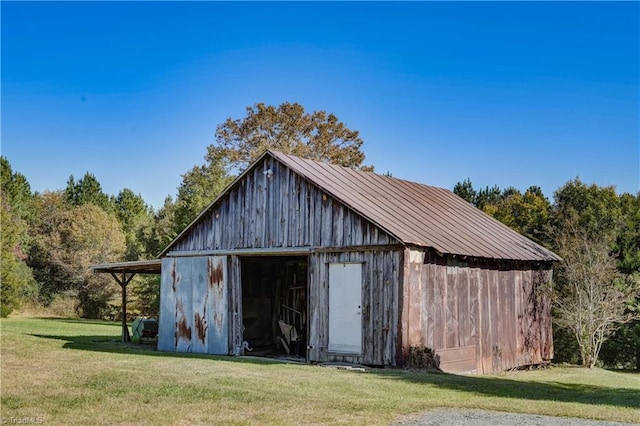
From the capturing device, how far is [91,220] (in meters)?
51.5

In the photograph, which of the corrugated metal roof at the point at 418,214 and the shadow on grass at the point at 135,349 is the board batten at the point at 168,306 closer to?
the shadow on grass at the point at 135,349

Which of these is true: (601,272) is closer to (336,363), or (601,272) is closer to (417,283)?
(417,283)

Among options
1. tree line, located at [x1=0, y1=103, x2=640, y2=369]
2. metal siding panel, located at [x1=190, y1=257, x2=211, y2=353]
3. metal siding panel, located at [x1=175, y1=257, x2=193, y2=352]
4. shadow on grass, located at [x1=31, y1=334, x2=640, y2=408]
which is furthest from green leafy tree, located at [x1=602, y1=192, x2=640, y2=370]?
metal siding panel, located at [x1=175, y1=257, x2=193, y2=352]

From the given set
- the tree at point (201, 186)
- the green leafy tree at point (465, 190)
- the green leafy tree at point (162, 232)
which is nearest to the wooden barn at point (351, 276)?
the tree at point (201, 186)

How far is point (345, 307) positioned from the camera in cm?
1872

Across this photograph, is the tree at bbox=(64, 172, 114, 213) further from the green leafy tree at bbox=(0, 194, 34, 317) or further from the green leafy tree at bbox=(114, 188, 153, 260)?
the green leafy tree at bbox=(0, 194, 34, 317)

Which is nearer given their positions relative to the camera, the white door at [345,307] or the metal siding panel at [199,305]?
the white door at [345,307]

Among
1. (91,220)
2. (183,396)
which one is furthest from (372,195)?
(91,220)

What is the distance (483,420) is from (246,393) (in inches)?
161

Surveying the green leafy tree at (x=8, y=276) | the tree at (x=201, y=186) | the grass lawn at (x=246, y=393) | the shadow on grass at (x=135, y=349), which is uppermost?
the tree at (x=201, y=186)

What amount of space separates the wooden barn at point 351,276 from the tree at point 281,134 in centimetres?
2511

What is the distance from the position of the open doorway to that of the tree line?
8.48 metres

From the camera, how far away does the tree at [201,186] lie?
1672 inches

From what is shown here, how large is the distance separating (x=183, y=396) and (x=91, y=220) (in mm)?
42113
